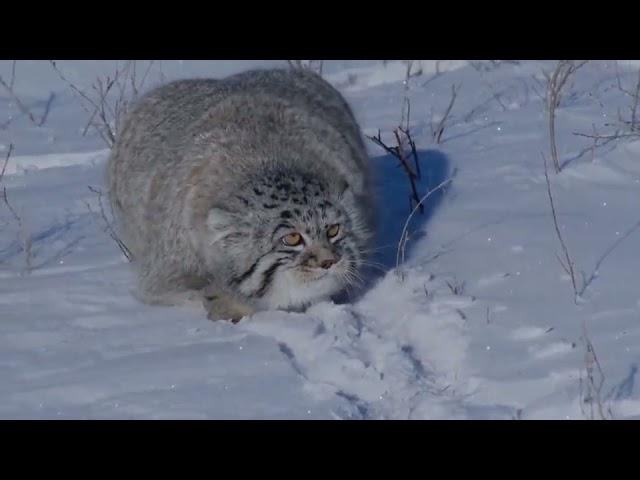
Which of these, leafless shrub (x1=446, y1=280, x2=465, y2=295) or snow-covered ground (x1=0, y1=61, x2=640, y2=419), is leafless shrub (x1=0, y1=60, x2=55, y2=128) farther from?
leafless shrub (x1=446, y1=280, x2=465, y2=295)

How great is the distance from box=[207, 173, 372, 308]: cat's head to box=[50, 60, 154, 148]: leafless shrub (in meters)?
2.67

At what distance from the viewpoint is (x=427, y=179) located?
24.1ft

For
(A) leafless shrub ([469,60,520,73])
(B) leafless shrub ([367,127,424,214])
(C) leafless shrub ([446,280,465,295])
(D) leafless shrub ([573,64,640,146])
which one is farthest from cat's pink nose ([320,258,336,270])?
(A) leafless shrub ([469,60,520,73])

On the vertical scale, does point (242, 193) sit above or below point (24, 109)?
above

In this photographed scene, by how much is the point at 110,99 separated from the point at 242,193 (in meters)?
4.33

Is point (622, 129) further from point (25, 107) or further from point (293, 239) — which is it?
point (25, 107)

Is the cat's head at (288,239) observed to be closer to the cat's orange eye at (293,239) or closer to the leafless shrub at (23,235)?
the cat's orange eye at (293,239)

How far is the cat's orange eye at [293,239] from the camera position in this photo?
18.1ft

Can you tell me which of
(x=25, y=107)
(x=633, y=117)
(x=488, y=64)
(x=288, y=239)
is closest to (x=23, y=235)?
(x=288, y=239)

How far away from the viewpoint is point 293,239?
18.2ft

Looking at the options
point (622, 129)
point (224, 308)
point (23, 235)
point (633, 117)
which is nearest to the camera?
point (224, 308)
